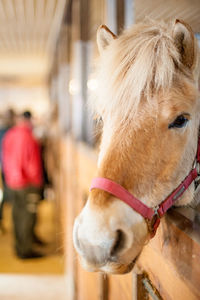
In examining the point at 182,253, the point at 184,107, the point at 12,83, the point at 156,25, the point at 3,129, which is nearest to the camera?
the point at 182,253

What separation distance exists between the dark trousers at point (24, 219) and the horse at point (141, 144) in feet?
10.7

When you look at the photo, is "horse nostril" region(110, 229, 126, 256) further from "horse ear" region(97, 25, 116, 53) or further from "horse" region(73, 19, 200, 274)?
"horse ear" region(97, 25, 116, 53)

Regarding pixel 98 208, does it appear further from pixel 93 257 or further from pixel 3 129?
pixel 3 129

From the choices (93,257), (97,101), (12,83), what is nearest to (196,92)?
(97,101)

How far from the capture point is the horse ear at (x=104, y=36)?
3.70 feet

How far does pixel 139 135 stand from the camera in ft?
2.78

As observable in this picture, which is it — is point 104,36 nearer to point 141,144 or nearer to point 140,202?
point 141,144

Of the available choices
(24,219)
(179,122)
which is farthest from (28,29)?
(179,122)

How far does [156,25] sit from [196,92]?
0.26 meters

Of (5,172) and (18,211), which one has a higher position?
(5,172)

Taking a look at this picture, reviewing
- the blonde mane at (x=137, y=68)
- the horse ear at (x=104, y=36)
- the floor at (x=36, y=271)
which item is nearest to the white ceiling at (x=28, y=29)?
the floor at (x=36, y=271)

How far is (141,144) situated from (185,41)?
32 centimetres

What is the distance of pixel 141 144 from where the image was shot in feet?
2.77

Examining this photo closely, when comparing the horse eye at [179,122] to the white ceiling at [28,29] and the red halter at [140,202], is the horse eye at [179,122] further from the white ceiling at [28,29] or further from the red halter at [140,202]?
the white ceiling at [28,29]
